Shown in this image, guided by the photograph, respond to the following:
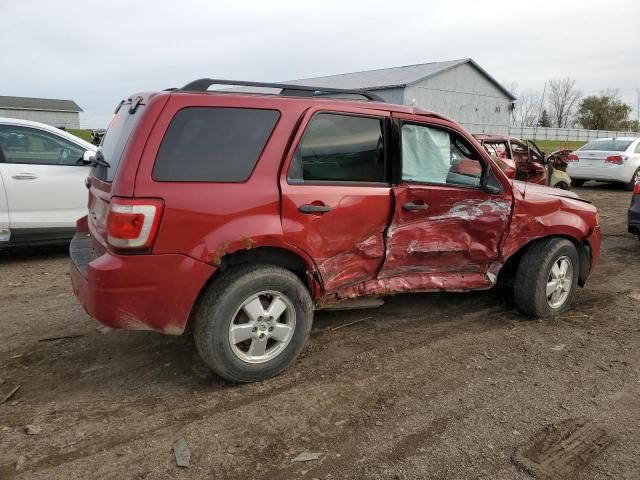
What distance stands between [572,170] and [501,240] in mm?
12625

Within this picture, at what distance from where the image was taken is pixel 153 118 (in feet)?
9.96

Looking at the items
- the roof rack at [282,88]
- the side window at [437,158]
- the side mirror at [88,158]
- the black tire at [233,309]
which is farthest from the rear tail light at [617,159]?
the side mirror at [88,158]

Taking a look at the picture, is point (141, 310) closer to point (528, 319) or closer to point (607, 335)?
point (528, 319)

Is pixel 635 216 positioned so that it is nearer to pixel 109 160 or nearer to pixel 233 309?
pixel 233 309

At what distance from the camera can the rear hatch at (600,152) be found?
1453 centimetres

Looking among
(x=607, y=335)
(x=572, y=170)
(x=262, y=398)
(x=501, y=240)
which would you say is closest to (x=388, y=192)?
A: (x=501, y=240)

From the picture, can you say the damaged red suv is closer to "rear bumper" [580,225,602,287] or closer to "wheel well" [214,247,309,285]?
"wheel well" [214,247,309,285]

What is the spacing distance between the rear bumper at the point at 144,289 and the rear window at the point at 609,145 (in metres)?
14.8

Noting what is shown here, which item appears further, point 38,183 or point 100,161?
point 38,183

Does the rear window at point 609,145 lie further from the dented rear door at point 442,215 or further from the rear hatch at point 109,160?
the rear hatch at point 109,160

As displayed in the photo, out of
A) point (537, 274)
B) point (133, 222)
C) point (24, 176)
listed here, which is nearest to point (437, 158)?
point (537, 274)

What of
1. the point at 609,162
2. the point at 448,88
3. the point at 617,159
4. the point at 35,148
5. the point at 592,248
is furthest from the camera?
the point at 448,88

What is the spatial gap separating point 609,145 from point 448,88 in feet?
65.9

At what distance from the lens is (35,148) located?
6.31 metres
